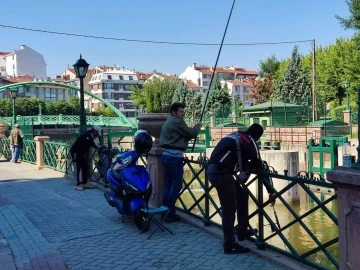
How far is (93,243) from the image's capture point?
5852mm

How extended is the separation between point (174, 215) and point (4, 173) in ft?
31.7

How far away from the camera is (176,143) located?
6.40 meters

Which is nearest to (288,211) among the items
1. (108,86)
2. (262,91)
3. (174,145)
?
(174,145)

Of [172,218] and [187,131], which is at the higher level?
[187,131]

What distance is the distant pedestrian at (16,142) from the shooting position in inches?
689

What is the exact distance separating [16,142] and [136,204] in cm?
1284

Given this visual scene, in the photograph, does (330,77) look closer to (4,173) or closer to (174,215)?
(4,173)

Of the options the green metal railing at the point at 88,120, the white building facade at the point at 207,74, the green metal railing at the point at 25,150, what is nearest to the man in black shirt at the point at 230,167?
the green metal railing at the point at 25,150

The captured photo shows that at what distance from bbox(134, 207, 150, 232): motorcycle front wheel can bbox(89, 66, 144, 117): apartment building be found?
117608 mm

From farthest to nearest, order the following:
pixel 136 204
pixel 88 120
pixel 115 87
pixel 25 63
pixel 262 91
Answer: pixel 115 87
pixel 25 63
pixel 262 91
pixel 88 120
pixel 136 204

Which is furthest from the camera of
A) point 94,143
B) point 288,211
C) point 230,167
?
point 94,143

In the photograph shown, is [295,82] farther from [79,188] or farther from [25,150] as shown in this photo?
[79,188]

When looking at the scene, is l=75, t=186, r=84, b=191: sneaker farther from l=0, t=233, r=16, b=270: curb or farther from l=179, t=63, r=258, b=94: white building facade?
l=179, t=63, r=258, b=94: white building facade

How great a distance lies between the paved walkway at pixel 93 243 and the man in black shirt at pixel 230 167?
30 cm
